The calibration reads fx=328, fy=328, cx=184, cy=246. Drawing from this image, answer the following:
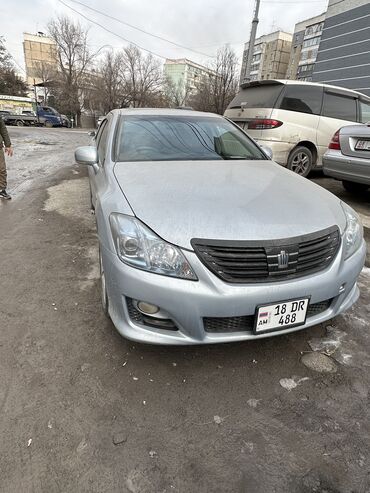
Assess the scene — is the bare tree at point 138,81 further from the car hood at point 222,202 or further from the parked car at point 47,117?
the car hood at point 222,202

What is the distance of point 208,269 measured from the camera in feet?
5.55

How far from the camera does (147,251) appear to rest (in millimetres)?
1742

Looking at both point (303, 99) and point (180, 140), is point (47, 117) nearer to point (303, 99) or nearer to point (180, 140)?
point (303, 99)

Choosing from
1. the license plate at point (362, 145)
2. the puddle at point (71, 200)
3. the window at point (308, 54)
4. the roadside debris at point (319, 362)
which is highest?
the window at point (308, 54)

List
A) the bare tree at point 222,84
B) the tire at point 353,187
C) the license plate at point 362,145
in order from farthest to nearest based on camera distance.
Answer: the bare tree at point 222,84, the tire at point 353,187, the license plate at point 362,145

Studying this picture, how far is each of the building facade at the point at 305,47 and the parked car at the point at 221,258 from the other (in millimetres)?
62211

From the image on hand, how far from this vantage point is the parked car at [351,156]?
15.4 ft

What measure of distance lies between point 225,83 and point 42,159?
17925 mm

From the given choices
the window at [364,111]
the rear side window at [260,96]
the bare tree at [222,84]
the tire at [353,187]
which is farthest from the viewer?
the bare tree at [222,84]

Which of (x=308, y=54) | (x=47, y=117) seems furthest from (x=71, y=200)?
(x=308, y=54)

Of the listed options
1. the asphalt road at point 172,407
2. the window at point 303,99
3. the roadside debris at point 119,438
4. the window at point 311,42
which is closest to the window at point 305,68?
the window at point 311,42

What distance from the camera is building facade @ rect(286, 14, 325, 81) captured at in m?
56.2

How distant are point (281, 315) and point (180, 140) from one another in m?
1.97

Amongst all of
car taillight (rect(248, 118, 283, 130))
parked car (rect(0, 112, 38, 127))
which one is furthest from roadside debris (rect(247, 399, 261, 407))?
parked car (rect(0, 112, 38, 127))
